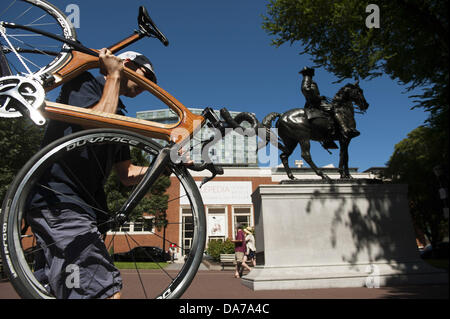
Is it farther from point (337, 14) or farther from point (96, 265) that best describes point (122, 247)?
point (96, 265)

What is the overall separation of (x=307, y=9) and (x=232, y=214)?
31.1m

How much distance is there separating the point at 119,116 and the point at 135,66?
0.69 m

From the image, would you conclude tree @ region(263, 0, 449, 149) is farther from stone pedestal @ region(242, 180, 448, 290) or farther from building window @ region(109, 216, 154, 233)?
building window @ region(109, 216, 154, 233)

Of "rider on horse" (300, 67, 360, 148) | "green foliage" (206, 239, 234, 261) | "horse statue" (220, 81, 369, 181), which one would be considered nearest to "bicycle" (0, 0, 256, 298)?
"horse statue" (220, 81, 369, 181)

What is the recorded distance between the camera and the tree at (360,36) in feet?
21.7

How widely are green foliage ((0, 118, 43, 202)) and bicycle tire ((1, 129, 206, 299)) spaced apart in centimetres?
1441

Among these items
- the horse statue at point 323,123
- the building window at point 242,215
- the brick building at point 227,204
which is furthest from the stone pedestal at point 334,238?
the building window at point 242,215

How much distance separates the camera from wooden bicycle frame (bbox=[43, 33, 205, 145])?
172 centimetres

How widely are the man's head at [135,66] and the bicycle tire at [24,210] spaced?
0.71 meters

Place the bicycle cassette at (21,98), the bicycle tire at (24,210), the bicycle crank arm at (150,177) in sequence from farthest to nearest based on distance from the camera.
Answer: the bicycle crank arm at (150,177)
the bicycle cassette at (21,98)
the bicycle tire at (24,210)

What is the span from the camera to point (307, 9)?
10.1 metres

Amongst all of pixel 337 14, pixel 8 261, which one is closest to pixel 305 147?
pixel 337 14

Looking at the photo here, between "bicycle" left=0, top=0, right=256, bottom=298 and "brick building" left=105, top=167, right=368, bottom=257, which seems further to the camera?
"brick building" left=105, top=167, right=368, bottom=257

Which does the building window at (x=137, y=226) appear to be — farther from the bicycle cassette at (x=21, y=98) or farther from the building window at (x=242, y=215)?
the building window at (x=242, y=215)
